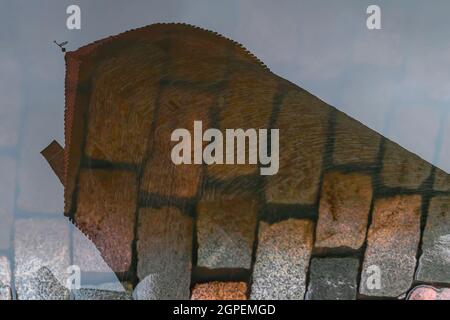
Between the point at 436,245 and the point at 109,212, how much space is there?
83 centimetres

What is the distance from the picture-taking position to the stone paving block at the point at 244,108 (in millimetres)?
1244

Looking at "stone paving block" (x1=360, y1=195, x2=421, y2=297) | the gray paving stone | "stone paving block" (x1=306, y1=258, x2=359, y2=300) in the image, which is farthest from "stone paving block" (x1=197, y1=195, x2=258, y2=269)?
the gray paving stone

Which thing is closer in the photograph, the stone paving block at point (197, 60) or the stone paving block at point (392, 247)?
the stone paving block at point (392, 247)

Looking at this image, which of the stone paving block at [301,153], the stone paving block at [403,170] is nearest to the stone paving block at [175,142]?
the stone paving block at [301,153]

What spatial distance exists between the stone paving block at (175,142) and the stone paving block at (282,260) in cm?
22

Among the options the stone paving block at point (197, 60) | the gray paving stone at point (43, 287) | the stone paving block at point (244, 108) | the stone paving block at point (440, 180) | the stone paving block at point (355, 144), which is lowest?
the gray paving stone at point (43, 287)

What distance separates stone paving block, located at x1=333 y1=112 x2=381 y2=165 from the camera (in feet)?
3.95

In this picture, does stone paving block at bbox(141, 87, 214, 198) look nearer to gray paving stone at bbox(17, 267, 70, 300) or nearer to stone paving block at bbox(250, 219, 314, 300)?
stone paving block at bbox(250, 219, 314, 300)

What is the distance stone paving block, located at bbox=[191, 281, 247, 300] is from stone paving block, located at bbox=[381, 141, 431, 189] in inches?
16.9

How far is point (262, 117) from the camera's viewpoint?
Answer: 1.25 meters

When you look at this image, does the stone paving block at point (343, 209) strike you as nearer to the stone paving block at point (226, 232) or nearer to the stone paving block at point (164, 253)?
the stone paving block at point (226, 232)
